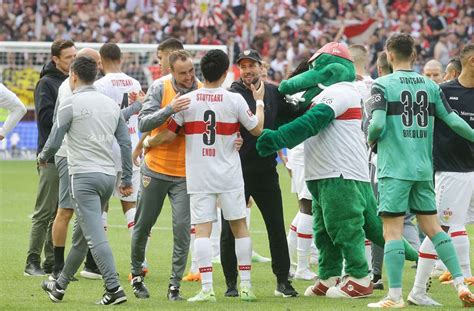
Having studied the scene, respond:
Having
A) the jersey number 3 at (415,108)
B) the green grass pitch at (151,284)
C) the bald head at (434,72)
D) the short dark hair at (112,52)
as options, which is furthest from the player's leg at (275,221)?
the bald head at (434,72)

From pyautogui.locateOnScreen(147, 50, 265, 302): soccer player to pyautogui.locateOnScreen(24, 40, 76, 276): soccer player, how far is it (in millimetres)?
2391

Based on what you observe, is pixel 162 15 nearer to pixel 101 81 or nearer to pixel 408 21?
pixel 408 21

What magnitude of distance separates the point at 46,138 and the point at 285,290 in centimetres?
314

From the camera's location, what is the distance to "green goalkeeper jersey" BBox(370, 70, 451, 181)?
30.5ft

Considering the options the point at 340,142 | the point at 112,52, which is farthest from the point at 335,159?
the point at 112,52

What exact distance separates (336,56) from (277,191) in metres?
1.34

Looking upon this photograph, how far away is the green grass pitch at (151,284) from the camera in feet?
31.4

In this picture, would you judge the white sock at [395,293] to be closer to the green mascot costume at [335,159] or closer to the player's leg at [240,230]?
the green mascot costume at [335,159]

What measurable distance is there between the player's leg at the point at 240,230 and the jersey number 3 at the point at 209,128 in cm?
48

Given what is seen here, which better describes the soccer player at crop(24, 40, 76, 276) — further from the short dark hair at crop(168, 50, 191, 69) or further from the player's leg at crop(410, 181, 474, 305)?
the player's leg at crop(410, 181, 474, 305)

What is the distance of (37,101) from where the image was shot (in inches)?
464

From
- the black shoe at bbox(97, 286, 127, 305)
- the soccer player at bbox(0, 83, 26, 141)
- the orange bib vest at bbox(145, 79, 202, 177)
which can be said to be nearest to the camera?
the black shoe at bbox(97, 286, 127, 305)

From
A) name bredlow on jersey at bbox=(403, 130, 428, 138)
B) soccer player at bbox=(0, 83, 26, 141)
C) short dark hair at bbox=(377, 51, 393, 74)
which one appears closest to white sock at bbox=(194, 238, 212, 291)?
name bredlow on jersey at bbox=(403, 130, 428, 138)

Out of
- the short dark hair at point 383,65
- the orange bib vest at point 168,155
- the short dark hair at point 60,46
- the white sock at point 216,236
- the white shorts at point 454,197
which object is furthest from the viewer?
the white sock at point 216,236
